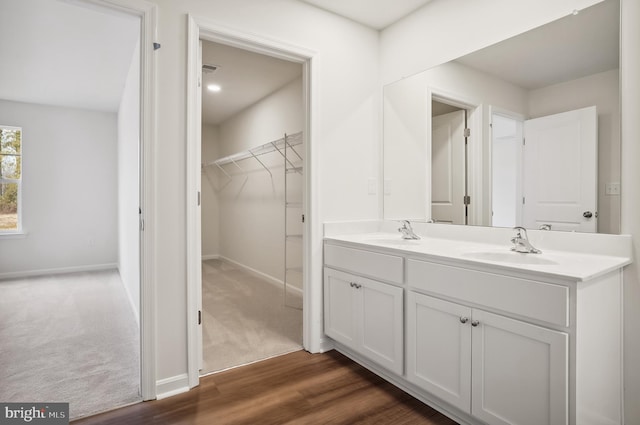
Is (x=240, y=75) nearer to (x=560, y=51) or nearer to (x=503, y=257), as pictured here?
(x=560, y=51)

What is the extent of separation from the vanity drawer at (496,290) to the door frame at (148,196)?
4.53 feet

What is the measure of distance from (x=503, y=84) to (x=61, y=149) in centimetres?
588

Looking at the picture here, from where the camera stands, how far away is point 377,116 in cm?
279

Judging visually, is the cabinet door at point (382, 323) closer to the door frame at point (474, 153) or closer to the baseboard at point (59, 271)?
the door frame at point (474, 153)

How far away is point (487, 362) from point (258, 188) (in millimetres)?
3928

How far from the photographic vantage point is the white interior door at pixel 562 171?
1687 millimetres

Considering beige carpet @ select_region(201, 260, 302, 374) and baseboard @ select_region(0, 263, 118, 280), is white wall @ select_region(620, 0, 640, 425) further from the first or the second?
baseboard @ select_region(0, 263, 118, 280)

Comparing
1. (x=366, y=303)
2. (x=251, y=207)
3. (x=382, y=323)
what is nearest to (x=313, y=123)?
(x=366, y=303)

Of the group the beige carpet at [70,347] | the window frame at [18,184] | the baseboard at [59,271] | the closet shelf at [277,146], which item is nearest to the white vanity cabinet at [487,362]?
the beige carpet at [70,347]

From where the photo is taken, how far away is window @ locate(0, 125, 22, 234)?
5.00 m

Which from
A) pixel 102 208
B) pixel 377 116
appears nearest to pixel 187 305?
pixel 377 116

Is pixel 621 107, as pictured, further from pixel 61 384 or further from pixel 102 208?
pixel 102 208

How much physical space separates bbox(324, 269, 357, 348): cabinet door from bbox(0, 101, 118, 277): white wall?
15.3ft

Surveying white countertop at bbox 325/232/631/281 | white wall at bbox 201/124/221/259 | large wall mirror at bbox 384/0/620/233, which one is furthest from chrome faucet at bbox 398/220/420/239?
white wall at bbox 201/124/221/259
